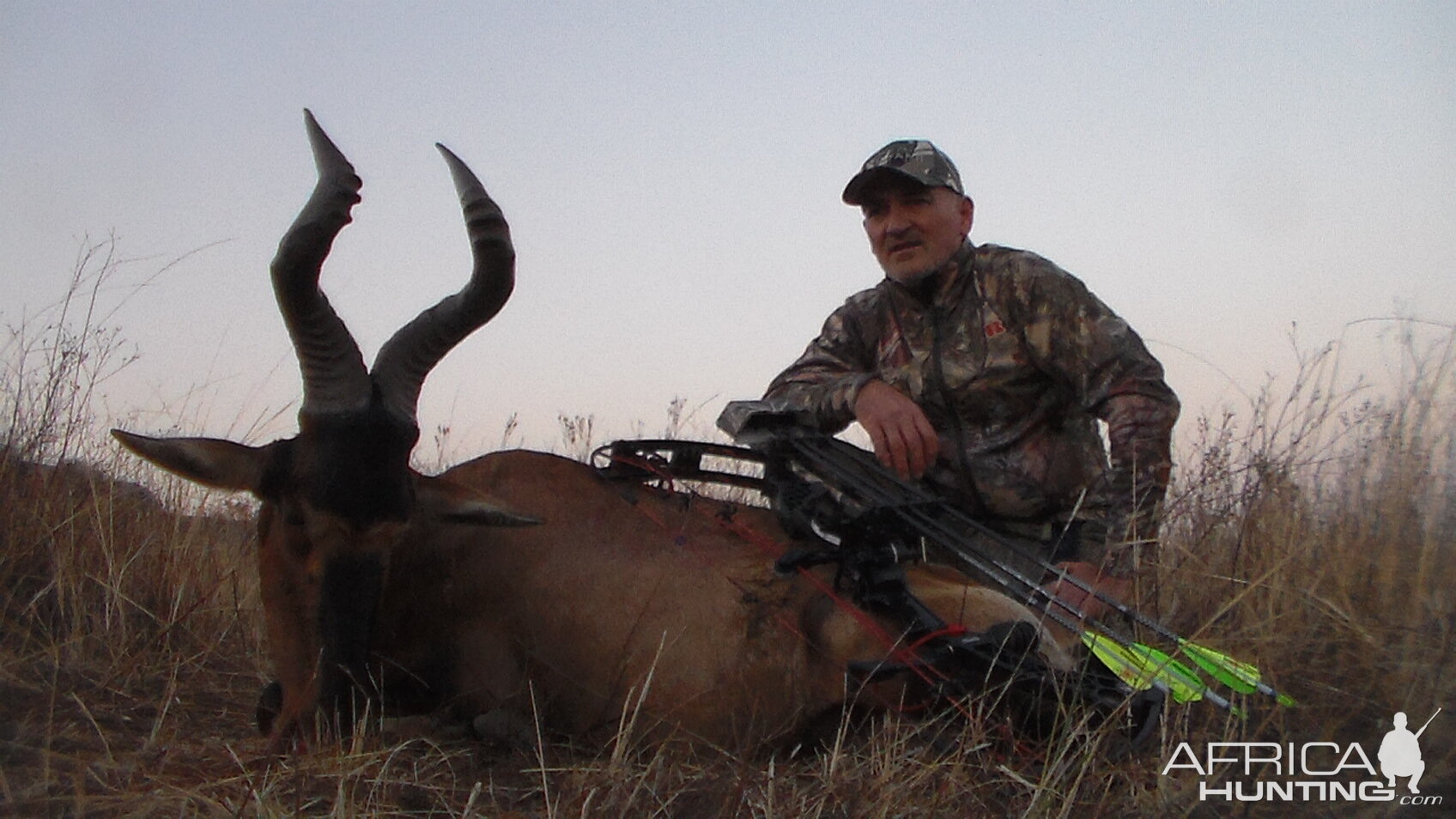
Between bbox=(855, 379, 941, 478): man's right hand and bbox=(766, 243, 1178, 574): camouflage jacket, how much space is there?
14 cm

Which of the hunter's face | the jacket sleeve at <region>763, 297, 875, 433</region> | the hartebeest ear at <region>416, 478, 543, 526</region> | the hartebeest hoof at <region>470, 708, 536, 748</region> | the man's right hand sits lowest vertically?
the hartebeest hoof at <region>470, 708, 536, 748</region>

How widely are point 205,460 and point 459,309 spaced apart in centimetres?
76

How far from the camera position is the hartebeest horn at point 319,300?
3002 millimetres

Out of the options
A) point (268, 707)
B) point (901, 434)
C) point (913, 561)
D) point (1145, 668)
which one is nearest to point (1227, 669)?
point (1145, 668)

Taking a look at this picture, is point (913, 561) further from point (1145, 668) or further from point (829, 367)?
point (829, 367)

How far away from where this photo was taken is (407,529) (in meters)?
3.05

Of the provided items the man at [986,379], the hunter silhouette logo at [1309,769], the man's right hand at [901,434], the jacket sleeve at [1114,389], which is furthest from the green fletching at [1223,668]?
the man's right hand at [901,434]

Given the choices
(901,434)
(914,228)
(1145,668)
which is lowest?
(1145,668)

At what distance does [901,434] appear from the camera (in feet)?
12.1

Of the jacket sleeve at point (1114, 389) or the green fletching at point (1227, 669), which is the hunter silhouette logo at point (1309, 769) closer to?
the green fletching at point (1227, 669)

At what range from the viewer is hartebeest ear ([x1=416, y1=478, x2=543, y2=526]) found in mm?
3221

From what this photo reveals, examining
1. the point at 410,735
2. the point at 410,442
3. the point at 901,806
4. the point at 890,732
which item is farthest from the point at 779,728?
the point at 410,442

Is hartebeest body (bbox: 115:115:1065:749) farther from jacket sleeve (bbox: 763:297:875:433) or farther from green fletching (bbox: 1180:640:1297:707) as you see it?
jacket sleeve (bbox: 763:297:875:433)

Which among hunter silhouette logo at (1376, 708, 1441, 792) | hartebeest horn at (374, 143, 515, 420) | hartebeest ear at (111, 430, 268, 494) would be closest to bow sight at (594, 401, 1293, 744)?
hunter silhouette logo at (1376, 708, 1441, 792)
